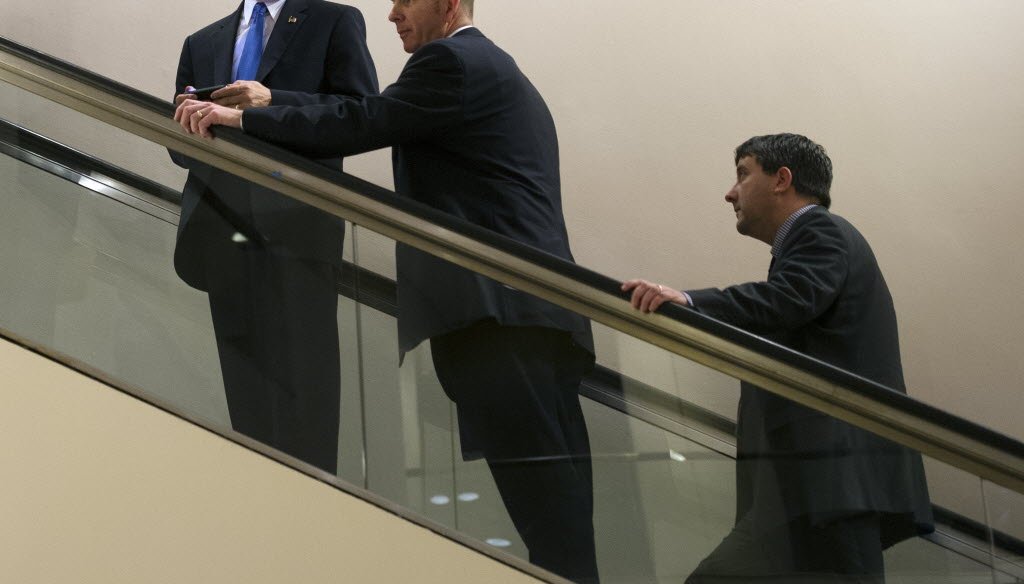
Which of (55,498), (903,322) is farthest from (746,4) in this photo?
(55,498)

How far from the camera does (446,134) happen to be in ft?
9.34

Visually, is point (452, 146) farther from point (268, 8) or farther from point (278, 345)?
point (268, 8)

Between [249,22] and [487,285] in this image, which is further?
[249,22]

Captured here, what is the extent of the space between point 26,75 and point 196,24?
2584 mm

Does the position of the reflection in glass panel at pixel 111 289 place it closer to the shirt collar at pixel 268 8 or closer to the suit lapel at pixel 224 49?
the suit lapel at pixel 224 49

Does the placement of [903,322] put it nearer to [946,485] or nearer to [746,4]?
[746,4]

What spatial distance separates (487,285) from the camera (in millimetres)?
2590

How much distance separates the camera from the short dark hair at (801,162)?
3.07 metres

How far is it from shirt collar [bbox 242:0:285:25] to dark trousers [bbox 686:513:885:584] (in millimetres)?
1695

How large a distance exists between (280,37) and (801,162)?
129cm

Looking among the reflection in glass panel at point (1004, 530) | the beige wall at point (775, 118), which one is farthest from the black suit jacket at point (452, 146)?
the beige wall at point (775, 118)

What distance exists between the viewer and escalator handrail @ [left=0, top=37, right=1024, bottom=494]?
2.48 metres

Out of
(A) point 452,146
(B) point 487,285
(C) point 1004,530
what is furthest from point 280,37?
(C) point 1004,530

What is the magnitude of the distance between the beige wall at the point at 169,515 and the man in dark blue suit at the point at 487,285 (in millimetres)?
182
